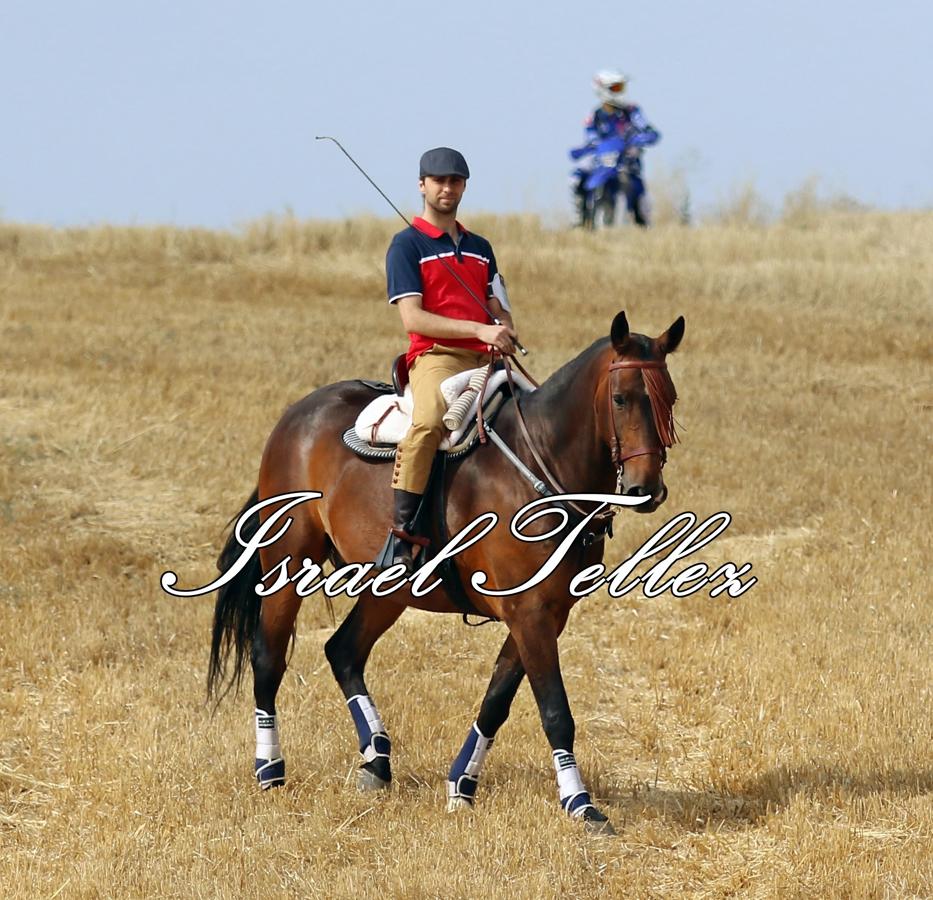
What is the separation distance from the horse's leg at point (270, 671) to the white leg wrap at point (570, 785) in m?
1.67

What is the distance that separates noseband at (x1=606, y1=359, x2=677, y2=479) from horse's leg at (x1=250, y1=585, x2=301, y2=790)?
93.9 inches

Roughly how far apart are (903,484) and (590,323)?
24.4ft

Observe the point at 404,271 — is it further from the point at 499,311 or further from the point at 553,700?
the point at 553,700

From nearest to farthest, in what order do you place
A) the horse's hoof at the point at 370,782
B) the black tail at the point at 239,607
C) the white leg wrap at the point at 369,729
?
the horse's hoof at the point at 370,782, the white leg wrap at the point at 369,729, the black tail at the point at 239,607

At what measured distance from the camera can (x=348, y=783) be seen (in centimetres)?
755

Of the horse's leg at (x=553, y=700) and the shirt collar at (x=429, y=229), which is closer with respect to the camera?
the horse's leg at (x=553, y=700)

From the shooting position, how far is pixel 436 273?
7.08m

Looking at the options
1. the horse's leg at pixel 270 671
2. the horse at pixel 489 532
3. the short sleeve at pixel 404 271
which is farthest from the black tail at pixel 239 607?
the short sleeve at pixel 404 271

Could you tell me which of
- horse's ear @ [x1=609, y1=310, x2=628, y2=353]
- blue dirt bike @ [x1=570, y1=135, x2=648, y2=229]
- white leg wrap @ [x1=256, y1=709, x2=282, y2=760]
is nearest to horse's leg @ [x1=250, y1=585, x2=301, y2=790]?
white leg wrap @ [x1=256, y1=709, x2=282, y2=760]

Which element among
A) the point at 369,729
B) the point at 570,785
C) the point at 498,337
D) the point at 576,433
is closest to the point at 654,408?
the point at 576,433

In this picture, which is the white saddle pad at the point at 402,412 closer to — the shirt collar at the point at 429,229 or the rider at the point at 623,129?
the shirt collar at the point at 429,229

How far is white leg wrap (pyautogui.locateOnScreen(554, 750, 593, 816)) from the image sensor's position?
6.66 meters

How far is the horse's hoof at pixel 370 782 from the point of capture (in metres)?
7.44

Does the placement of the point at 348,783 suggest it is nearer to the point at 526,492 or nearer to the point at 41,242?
the point at 526,492
